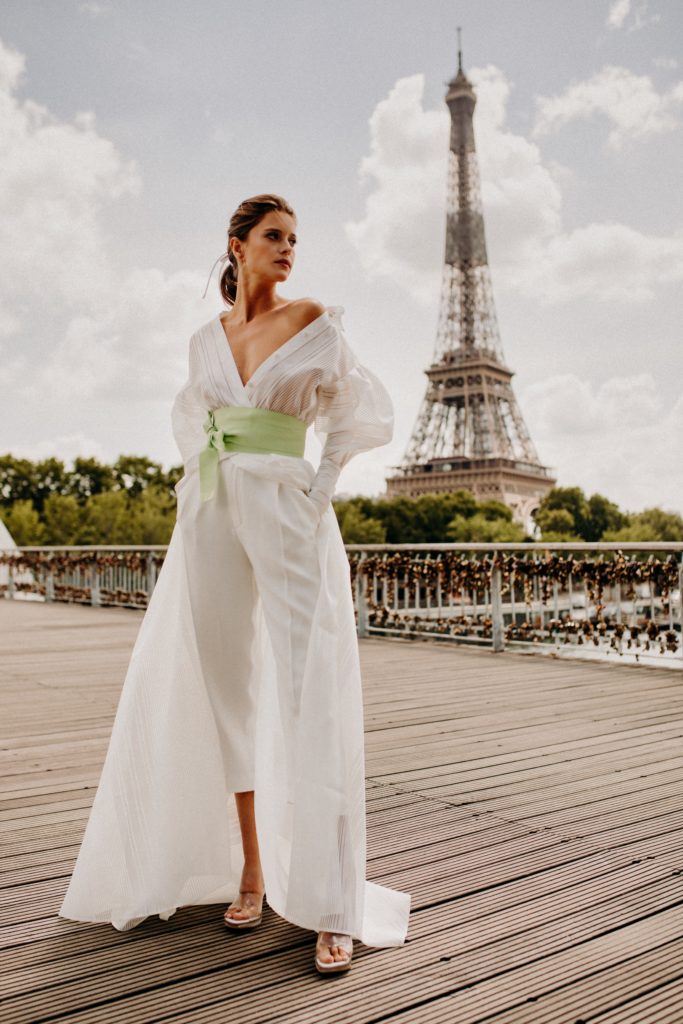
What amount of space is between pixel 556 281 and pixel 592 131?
24.1 meters

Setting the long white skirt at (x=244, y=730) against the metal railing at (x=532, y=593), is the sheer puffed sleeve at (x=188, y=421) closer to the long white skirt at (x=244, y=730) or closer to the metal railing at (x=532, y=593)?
the long white skirt at (x=244, y=730)

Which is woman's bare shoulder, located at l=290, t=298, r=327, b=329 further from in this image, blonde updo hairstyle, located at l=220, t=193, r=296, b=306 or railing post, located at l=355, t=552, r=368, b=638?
railing post, located at l=355, t=552, r=368, b=638

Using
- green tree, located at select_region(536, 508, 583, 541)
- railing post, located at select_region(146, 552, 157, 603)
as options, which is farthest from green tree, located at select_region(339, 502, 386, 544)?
railing post, located at select_region(146, 552, 157, 603)

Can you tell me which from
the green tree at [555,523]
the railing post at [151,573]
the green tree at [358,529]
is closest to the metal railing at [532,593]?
the railing post at [151,573]

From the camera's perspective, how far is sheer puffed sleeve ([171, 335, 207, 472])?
221 cm

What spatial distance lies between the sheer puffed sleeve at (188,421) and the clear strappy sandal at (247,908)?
3.25 ft

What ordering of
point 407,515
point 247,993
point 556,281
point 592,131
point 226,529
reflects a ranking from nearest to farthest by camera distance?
point 247,993, point 226,529, point 592,131, point 556,281, point 407,515

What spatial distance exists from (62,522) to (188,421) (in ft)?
125

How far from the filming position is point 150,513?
129 feet

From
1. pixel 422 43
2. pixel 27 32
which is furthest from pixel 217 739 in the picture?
pixel 422 43

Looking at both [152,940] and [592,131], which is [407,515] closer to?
[592,131]

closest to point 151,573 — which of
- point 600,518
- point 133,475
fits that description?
point 133,475

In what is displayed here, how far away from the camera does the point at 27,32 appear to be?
49.1 feet

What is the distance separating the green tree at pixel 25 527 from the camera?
37.4 meters
